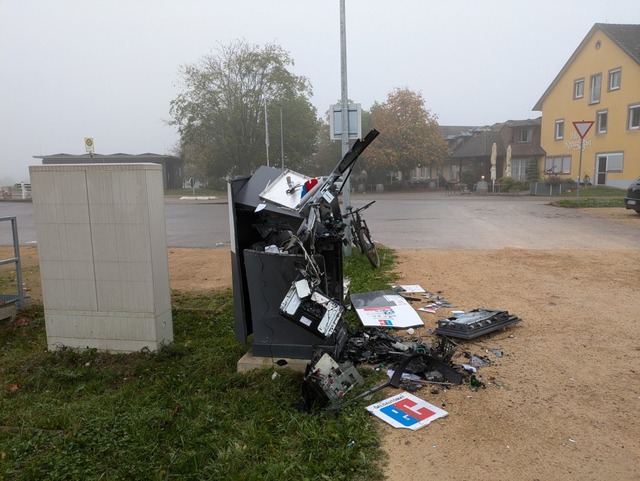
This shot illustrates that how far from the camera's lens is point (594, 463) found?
2.93 m

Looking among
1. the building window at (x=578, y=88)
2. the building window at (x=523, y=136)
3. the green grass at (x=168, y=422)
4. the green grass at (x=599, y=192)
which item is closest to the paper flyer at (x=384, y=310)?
the green grass at (x=168, y=422)

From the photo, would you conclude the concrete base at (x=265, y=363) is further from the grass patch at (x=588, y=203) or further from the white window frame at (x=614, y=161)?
the white window frame at (x=614, y=161)

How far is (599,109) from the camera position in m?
33.7

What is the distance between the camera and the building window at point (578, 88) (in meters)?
35.8

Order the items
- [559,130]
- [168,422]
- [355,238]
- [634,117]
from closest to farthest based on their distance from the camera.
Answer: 1. [168,422]
2. [355,238]
3. [634,117]
4. [559,130]

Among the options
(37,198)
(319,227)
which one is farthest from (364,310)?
(37,198)

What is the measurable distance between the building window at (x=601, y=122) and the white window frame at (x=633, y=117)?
2053mm

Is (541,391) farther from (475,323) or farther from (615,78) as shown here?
(615,78)

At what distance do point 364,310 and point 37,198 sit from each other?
11.5 ft

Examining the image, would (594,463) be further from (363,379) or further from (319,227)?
(319,227)

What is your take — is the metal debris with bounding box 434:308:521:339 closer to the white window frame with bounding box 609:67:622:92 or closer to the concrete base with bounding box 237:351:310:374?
the concrete base with bounding box 237:351:310:374

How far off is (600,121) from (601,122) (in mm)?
93

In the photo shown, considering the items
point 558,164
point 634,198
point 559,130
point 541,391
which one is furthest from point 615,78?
point 541,391

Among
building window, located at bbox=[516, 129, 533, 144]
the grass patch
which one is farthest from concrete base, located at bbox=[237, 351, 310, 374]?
building window, located at bbox=[516, 129, 533, 144]
